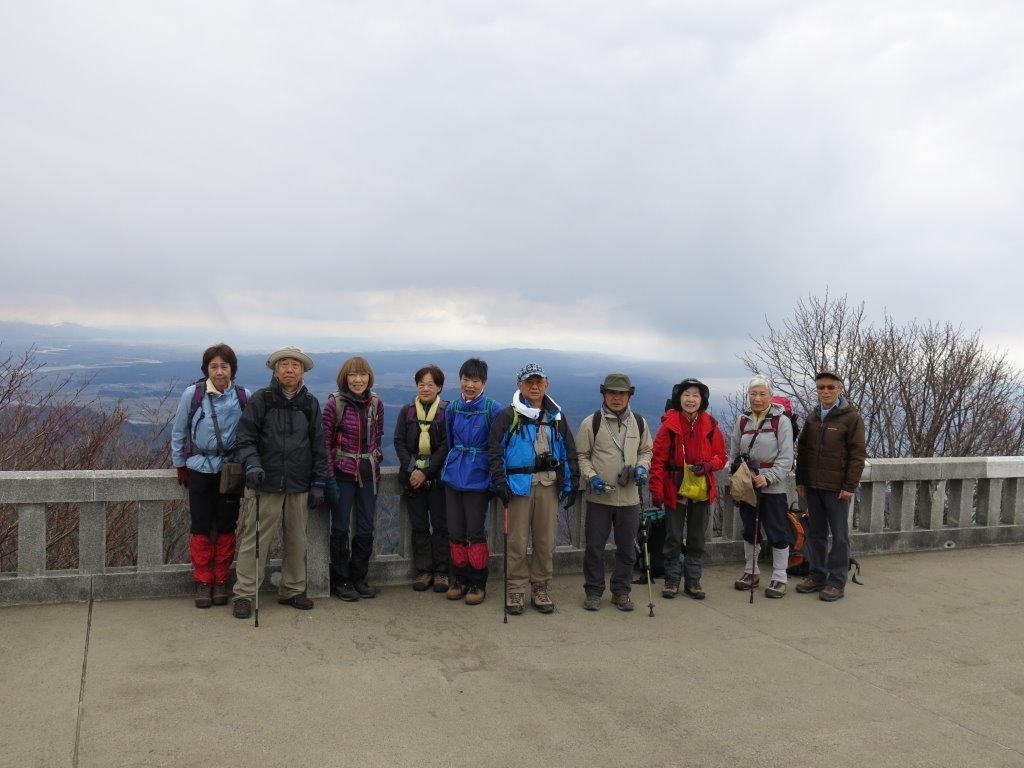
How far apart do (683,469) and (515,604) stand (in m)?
1.78

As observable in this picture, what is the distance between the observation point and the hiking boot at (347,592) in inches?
219

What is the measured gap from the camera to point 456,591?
A: 18.7ft

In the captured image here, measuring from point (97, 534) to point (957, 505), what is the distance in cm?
813

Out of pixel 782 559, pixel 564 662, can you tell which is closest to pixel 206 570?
pixel 564 662

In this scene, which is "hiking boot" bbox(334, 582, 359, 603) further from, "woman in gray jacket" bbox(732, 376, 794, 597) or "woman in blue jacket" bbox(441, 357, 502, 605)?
"woman in gray jacket" bbox(732, 376, 794, 597)

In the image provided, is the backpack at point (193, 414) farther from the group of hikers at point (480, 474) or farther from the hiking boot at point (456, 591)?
the hiking boot at point (456, 591)

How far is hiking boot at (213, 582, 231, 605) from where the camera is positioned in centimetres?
526

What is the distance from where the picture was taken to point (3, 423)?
1934cm

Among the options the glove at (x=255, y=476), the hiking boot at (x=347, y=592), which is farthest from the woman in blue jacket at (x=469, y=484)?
the glove at (x=255, y=476)

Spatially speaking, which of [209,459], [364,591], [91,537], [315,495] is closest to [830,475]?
[364,591]

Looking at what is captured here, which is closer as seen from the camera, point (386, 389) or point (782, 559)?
point (782, 559)

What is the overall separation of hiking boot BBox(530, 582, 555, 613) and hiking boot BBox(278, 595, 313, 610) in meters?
1.68

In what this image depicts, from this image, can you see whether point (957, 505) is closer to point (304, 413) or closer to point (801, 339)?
point (304, 413)

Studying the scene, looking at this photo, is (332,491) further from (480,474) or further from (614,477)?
(614,477)
